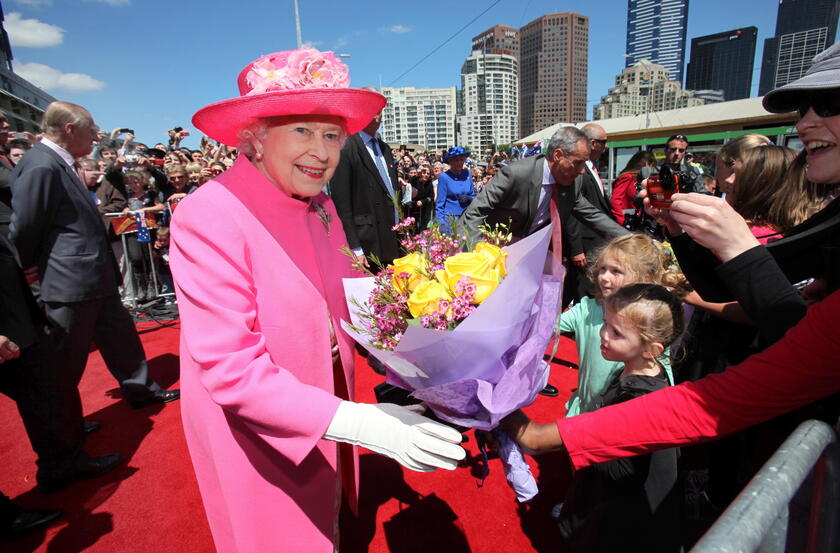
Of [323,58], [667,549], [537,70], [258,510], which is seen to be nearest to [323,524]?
[258,510]

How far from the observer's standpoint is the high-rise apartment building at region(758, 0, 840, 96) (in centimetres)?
13138

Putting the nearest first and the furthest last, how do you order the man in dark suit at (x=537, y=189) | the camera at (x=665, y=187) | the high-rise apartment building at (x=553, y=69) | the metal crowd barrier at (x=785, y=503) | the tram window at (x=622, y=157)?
1. the metal crowd barrier at (x=785, y=503)
2. the camera at (x=665, y=187)
3. the man in dark suit at (x=537, y=189)
4. the tram window at (x=622, y=157)
5. the high-rise apartment building at (x=553, y=69)

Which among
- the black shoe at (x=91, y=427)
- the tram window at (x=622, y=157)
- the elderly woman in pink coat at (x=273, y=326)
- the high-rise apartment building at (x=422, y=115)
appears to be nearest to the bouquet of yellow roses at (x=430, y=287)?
the elderly woman in pink coat at (x=273, y=326)

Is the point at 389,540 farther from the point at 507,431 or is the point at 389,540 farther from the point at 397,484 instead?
the point at 507,431

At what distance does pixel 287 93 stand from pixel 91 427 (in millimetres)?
3419

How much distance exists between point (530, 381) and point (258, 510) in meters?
0.91

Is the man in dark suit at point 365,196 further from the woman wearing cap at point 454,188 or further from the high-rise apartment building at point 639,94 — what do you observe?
the high-rise apartment building at point 639,94

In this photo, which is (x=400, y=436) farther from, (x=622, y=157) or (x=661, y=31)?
(x=661, y=31)

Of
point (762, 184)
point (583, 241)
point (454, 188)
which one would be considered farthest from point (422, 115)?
point (762, 184)

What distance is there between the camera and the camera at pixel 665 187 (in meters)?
1.60

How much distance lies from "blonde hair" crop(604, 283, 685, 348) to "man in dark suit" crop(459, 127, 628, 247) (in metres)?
1.85

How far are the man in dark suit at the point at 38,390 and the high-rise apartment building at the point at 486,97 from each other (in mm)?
87633

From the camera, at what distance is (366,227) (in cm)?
401

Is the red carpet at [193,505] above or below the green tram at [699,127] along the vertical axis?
below
